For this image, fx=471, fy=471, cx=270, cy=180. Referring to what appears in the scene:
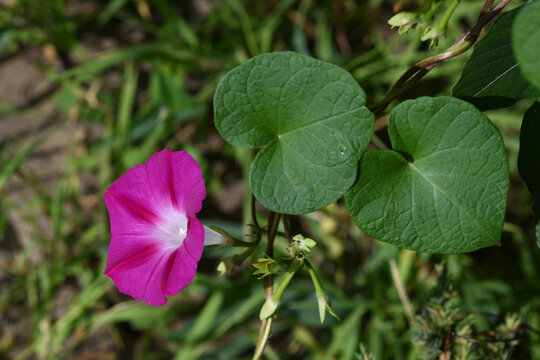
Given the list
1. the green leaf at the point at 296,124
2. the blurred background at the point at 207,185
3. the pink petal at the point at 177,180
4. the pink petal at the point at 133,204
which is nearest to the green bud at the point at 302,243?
the green leaf at the point at 296,124

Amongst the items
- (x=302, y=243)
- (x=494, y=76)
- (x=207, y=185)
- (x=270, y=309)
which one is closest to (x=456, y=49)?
(x=494, y=76)

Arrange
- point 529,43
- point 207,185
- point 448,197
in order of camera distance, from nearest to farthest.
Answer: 1. point 529,43
2. point 448,197
3. point 207,185

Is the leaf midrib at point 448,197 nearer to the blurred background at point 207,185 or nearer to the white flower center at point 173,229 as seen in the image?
the white flower center at point 173,229

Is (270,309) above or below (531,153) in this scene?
below

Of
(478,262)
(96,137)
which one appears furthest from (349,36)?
(96,137)

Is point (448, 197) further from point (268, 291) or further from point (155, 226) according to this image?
point (155, 226)

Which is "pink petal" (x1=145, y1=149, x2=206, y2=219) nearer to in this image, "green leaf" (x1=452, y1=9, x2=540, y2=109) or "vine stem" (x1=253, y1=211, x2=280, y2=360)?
"vine stem" (x1=253, y1=211, x2=280, y2=360)

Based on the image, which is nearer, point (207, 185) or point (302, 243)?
point (302, 243)

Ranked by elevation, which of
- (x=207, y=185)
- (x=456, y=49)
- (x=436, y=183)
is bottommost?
(x=207, y=185)
